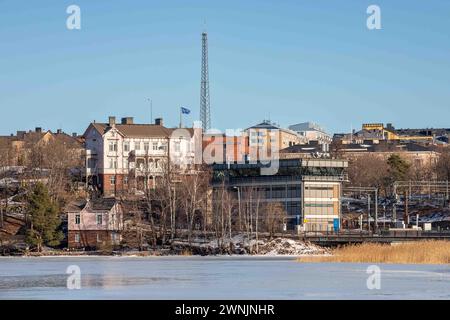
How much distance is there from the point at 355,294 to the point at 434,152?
14961 centimetres

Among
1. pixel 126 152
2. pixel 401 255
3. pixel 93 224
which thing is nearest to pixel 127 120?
pixel 126 152

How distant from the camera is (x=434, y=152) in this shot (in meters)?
190

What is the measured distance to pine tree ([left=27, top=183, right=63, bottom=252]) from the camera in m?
103

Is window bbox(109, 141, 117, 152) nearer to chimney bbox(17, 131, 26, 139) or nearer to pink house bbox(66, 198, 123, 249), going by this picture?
pink house bbox(66, 198, 123, 249)

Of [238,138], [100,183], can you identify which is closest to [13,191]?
[100,183]

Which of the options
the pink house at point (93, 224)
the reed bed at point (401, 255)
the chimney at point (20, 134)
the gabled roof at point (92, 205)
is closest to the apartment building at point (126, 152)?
the gabled roof at point (92, 205)

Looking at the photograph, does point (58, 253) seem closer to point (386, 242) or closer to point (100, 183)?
point (386, 242)

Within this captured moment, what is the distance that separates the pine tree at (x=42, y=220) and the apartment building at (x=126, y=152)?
1073 inches

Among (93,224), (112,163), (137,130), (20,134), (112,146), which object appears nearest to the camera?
(93,224)

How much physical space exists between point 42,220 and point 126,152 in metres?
36.5

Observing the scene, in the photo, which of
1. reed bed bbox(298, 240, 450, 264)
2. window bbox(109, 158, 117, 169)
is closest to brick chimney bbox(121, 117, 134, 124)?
window bbox(109, 158, 117, 169)

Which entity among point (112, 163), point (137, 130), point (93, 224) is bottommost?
point (93, 224)

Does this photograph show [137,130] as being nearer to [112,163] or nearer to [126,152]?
[126,152]

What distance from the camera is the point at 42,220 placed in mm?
102875
